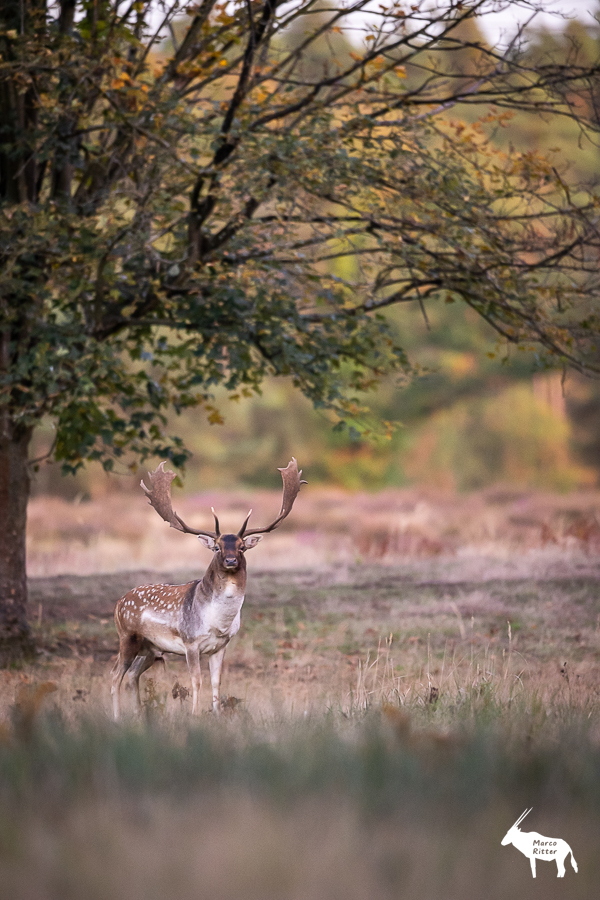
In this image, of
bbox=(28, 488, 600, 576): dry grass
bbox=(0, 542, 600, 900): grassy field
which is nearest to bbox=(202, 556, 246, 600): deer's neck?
bbox=(0, 542, 600, 900): grassy field

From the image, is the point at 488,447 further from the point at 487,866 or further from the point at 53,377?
the point at 487,866

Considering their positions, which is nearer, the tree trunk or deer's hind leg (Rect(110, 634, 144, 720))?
deer's hind leg (Rect(110, 634, 144, 720))

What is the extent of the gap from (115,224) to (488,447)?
3142 centimetres

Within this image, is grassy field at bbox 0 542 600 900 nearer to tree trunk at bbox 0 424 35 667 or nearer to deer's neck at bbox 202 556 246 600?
deer's neck at bbox 202 556 246 600

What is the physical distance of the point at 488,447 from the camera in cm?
3847

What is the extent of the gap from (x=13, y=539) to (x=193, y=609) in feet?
16.7

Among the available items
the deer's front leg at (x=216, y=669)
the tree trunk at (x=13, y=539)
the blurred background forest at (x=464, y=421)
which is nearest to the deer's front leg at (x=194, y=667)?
the deer's front leg at (x=216, y=669)

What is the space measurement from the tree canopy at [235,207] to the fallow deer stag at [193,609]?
9.06ft

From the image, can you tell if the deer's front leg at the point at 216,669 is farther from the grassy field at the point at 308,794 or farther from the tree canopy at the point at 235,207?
the tree canopy at the point at 235,207

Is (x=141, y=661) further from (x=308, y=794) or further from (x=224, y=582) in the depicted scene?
(x=308, y=794)

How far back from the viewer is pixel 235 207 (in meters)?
9.11

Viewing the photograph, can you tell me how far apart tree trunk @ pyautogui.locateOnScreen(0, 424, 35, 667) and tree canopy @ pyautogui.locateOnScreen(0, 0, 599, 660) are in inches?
1.8

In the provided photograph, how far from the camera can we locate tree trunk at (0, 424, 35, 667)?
10.2 metres

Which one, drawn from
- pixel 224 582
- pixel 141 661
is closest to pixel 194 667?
pixel 224 582
